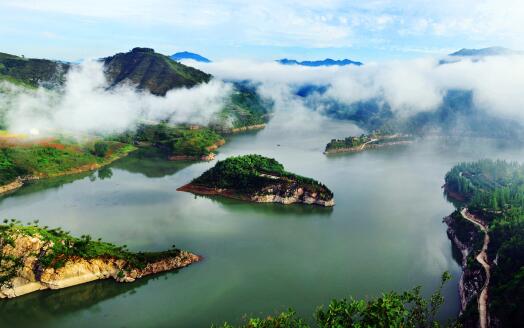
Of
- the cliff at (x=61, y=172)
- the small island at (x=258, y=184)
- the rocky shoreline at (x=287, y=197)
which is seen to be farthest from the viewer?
the cliff at (x=61, y=172)

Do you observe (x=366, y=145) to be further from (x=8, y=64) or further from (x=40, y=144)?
(x=8, y=64)

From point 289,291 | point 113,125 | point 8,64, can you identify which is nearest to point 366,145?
point 113,125

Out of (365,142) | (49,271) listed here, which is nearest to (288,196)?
(49,271)

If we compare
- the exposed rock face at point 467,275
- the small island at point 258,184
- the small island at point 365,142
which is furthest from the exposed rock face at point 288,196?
the small island at point 365,142

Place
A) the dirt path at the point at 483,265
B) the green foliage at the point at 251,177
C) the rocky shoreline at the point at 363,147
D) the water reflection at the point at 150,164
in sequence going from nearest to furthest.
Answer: the dirt path at the point at 483,265, the green foliage at the point at 251,177, the water reflection at the point at 150,164, the rocky shoreline at the point at 363,147

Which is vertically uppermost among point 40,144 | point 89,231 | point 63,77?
point 63,77

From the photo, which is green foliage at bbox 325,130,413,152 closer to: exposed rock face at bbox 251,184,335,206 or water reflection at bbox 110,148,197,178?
water reflection at bbox 110,148,197,178

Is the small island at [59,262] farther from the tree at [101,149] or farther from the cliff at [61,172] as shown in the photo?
the tree at [101,149]
